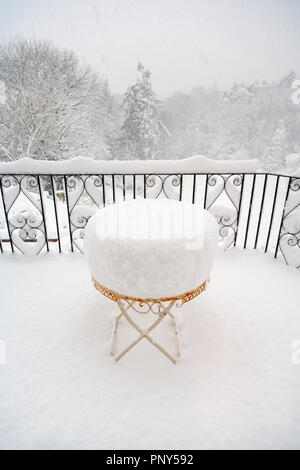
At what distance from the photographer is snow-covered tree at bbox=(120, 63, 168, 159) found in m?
12.6

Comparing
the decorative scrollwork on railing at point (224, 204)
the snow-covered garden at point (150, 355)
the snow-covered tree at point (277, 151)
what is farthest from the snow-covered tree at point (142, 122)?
the snow-covered garden at point (150, 355)

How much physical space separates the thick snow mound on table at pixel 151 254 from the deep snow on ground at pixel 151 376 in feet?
1.89

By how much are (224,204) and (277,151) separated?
13209 mm

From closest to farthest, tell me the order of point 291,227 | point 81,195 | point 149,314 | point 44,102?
point 149,314 < point 291,227 < point 81,195 < point 44,102

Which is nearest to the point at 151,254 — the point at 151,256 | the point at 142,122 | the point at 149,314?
the point at 151,256

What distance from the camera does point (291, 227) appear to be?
8.27ft

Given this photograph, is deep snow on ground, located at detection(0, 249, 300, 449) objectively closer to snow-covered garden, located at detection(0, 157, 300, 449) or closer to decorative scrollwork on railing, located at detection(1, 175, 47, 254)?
snow-covered garden, located at detection(0, 157, 300, 449)

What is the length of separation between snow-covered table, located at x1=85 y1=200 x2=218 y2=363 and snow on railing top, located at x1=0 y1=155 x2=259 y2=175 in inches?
44.4

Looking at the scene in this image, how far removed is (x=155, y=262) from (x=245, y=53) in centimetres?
1538

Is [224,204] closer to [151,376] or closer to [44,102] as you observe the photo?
[151,376]

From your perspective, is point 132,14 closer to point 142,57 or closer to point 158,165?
point 142,57

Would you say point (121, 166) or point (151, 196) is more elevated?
point (121, 166)

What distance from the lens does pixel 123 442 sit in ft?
3.76
